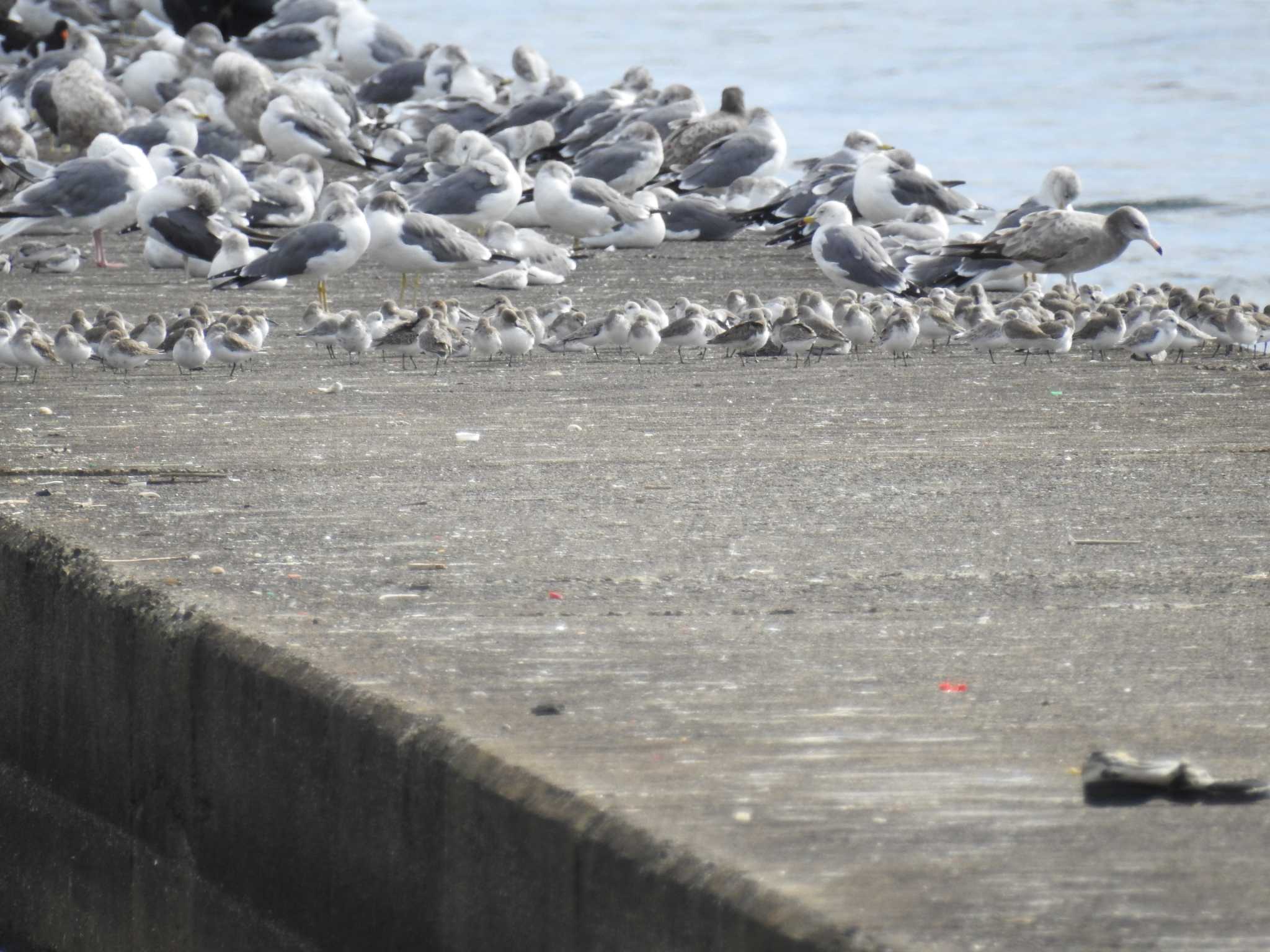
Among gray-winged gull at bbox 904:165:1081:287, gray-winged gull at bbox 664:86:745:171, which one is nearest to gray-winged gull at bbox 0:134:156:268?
gray-winged gull at bbox 904:165:1081:287

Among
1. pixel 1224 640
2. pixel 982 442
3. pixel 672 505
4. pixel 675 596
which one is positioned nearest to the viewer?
pixel 1224 640

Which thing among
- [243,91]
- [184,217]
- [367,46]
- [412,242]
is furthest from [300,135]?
[367,46]

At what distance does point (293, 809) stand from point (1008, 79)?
1064 inches

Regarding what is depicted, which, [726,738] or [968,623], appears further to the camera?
[968,623]

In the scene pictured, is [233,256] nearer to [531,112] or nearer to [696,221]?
[696,221]

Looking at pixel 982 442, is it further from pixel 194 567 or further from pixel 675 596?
pixel 194 567

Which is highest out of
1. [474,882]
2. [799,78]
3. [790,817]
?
[790,817]

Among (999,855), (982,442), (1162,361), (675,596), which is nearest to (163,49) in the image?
(1162,361)

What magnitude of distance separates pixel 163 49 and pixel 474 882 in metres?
20.1

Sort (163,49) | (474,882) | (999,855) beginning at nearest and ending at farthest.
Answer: (999,855), (474,882), (163,49)

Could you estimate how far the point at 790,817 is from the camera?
2779mm

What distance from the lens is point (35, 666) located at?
161 inches

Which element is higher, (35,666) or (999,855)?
(999,855)

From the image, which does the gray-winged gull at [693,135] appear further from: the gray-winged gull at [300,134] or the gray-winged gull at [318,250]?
the gray-winged gull at [318,250]
